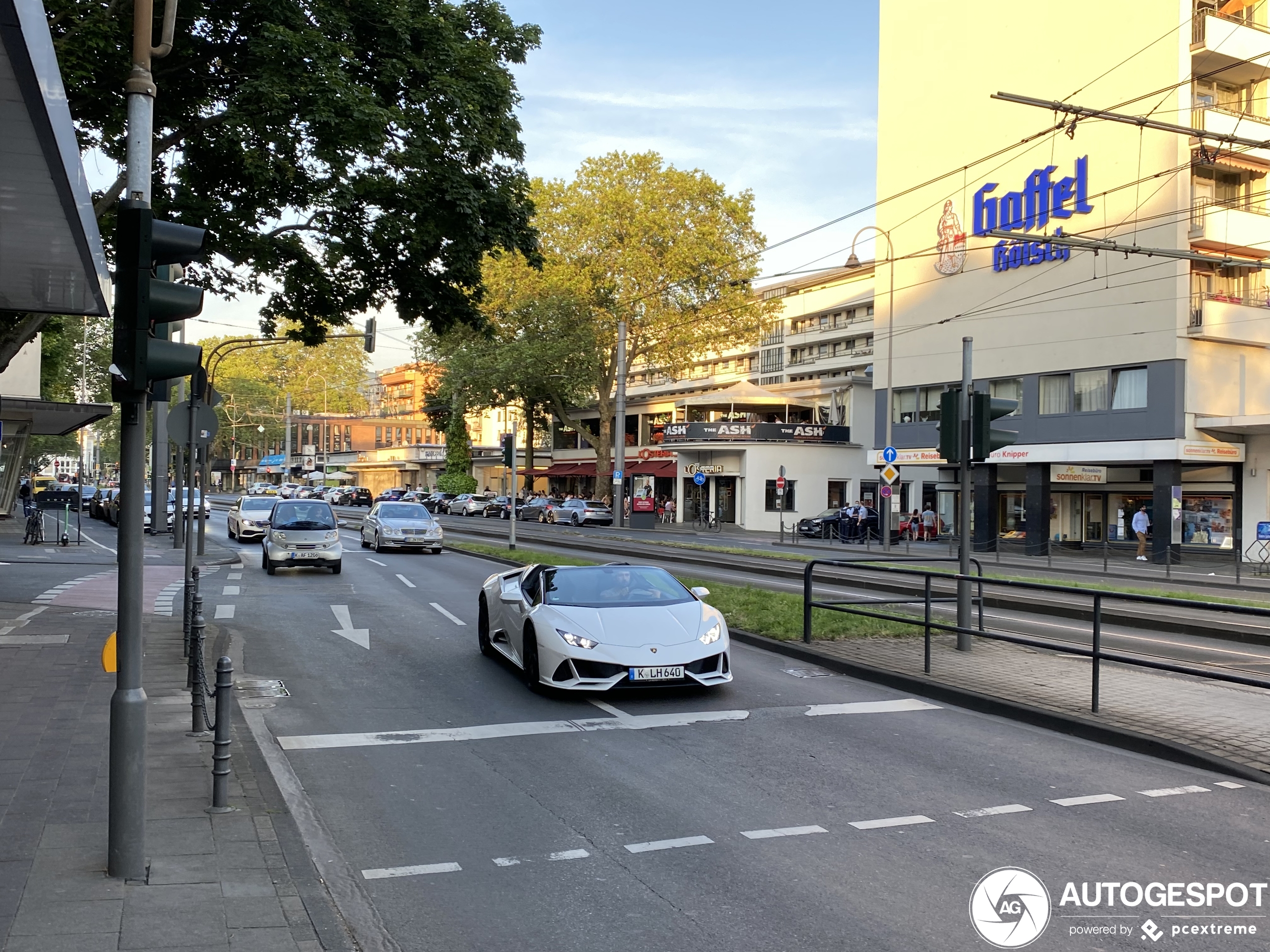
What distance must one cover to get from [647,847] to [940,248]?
41.4 metres

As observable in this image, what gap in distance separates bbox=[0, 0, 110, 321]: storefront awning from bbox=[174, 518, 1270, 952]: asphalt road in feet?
13.0

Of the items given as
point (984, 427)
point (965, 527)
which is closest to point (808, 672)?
point (965, 527)

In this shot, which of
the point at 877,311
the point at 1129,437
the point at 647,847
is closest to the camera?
the point at 647,847

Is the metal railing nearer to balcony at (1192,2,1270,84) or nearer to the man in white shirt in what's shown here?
the man in white shirt

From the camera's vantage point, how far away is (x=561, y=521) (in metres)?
56.5

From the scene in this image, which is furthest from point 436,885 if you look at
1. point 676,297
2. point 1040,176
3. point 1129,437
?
point 676,297

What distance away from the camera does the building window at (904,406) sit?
46.6 meters

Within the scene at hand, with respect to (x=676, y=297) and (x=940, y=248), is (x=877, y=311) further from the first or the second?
(x=676, y=297)

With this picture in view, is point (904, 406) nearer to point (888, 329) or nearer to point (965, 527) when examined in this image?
point (888, 329)

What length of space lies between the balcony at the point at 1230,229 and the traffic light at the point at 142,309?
1398 inches

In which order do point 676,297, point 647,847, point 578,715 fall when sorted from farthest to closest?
point 676,297 < point 578,715 < point 647,847

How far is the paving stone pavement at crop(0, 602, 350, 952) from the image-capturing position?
14.0 feet

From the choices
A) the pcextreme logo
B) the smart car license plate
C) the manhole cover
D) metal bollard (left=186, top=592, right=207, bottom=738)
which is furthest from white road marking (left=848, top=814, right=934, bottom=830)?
the manhole cover

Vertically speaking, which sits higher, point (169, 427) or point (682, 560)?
point (169, 427)
